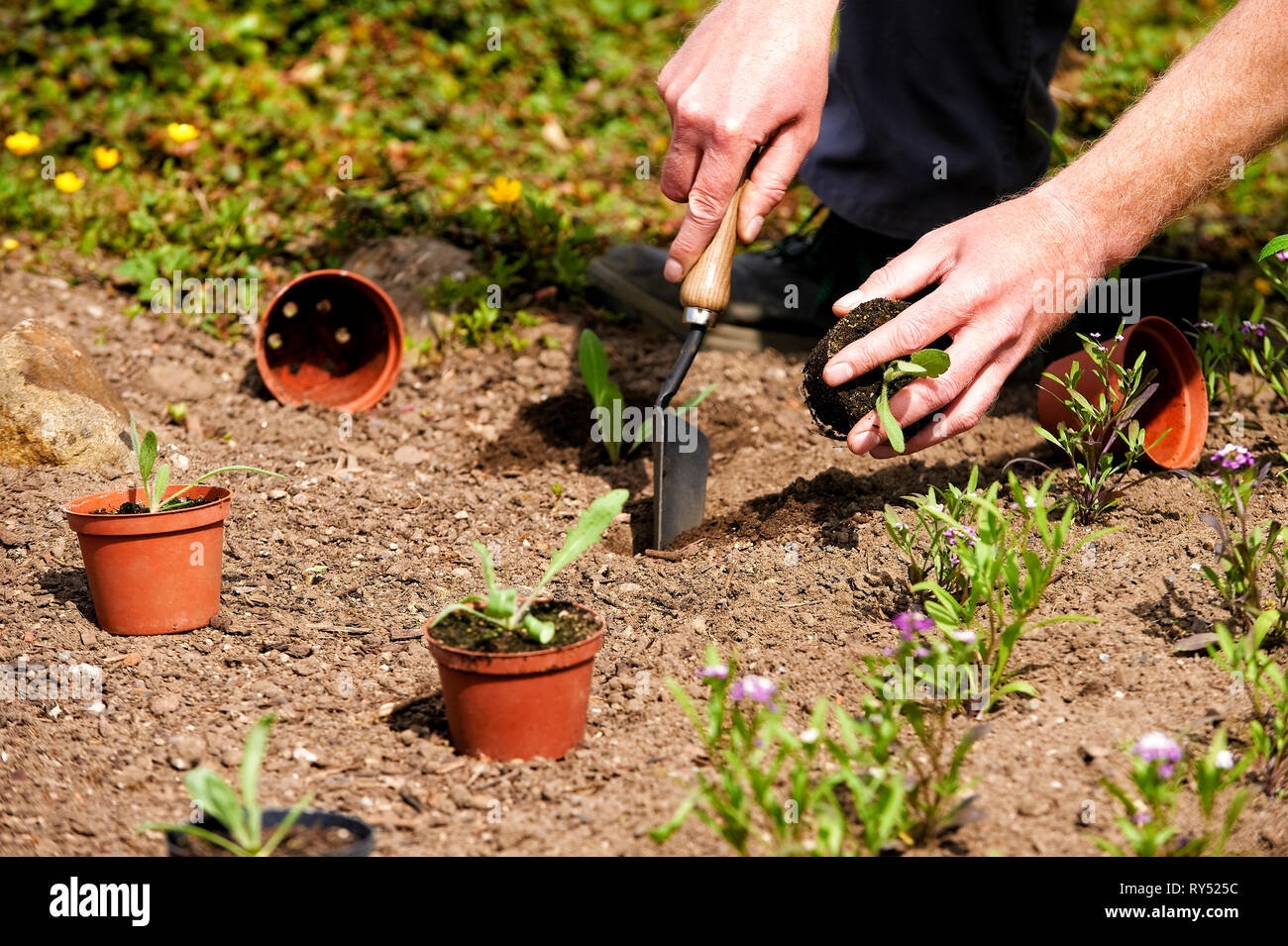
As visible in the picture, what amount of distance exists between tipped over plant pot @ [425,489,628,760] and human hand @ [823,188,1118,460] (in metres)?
0.71

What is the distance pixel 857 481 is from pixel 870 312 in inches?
24.4

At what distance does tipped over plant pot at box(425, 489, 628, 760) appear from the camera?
1.63m

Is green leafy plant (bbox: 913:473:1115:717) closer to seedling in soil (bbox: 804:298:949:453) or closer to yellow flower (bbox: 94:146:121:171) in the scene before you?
seedling in soil (bbox: 804:298:949:453)

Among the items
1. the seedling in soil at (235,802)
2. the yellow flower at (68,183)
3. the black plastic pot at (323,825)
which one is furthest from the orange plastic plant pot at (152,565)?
the yellow flower at (68,183)

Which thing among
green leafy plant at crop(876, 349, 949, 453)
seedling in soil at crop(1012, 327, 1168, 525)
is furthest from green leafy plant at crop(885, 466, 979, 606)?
seedling in soil at crop(1012, 327, 1168, 525)

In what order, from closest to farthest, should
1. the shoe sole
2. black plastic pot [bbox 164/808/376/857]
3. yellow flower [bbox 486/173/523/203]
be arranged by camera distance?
black plastic pot [bbox 164/808/376/857] < the shoe sole < yellow flower [bbox 486/173/523/203]

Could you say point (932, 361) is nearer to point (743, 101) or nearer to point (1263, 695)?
point (743, 101)

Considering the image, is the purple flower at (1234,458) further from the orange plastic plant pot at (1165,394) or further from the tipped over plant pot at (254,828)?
the tipped over plant pot at (254,828)

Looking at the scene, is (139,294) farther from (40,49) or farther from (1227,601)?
(1227,601)

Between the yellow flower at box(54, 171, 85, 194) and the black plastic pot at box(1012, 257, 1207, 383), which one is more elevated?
the yellow flower at box(54, 171, 85, 194)

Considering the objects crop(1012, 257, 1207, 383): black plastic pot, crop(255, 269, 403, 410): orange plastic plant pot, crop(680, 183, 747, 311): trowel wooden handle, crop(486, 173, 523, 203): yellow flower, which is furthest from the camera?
crop(486, 173, 523, 203): yellow flower

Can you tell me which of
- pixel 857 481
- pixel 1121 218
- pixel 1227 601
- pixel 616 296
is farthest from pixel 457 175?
pixel 1227 601

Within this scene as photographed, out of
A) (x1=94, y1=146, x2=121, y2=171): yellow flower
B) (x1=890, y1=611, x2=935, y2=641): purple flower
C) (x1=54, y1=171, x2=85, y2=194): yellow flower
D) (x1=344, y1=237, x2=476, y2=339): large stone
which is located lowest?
(x1=890, y1=611, x2=935, y2=641): purple flower

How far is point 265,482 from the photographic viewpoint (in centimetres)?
279
